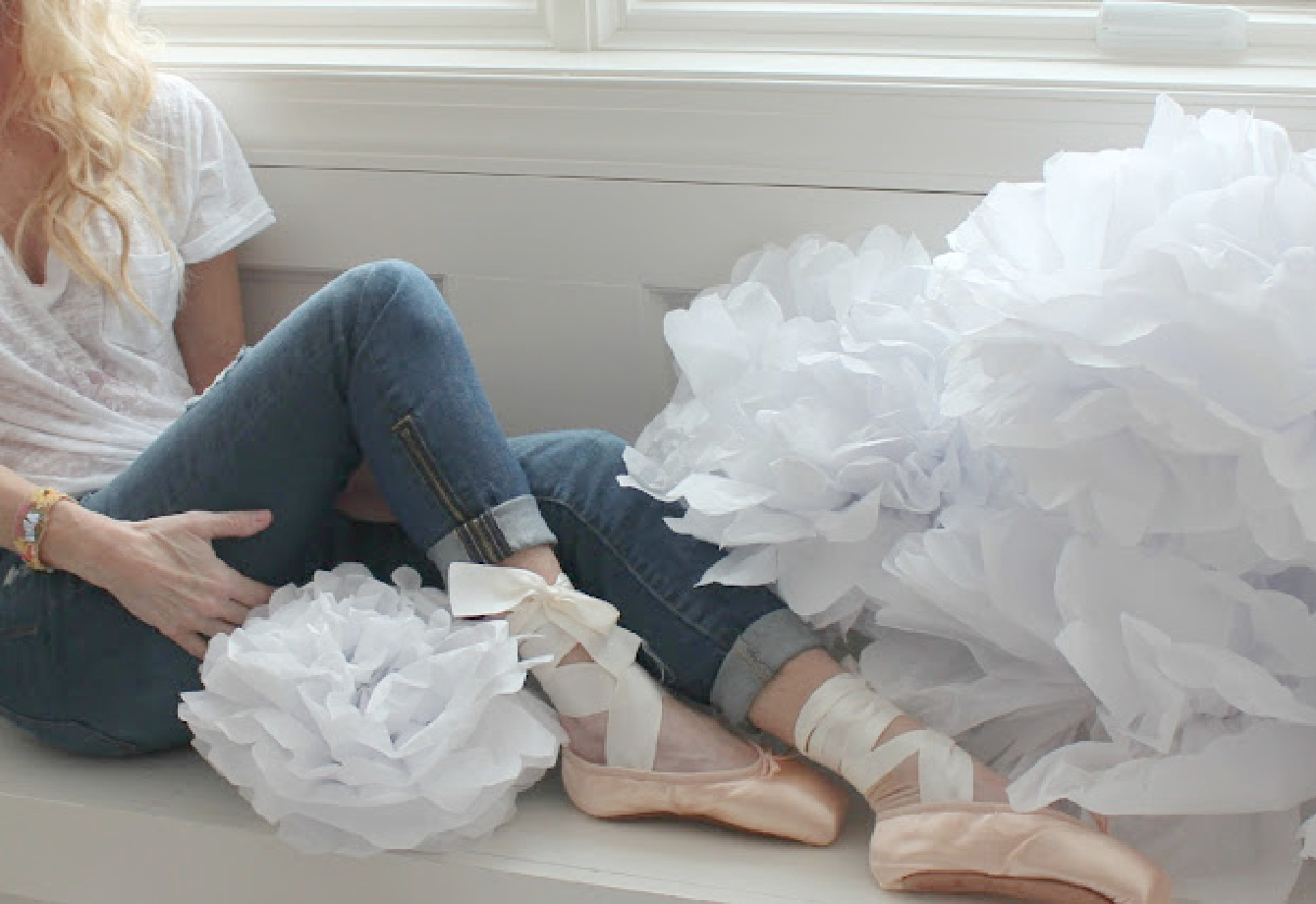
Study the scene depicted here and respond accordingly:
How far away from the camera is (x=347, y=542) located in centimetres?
138

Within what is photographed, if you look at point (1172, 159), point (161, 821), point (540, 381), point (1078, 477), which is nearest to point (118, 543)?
point (161, 821)

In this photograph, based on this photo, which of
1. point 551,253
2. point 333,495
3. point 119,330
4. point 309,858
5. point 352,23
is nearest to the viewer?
point 309,858

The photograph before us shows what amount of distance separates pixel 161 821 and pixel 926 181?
88cm

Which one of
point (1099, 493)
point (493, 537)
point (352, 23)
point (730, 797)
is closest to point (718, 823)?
point (730, 797)

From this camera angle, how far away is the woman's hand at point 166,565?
1195 mm

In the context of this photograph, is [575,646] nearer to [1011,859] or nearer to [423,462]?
[423,462]

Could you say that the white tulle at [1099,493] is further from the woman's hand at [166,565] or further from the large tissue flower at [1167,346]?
the woman's hand at [166,565]

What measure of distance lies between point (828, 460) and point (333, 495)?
0.44m

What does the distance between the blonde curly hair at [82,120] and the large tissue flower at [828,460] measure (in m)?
0.55

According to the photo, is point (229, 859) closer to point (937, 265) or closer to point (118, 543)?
point (118, 543)

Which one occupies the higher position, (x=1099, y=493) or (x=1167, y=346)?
(x=1167, y=346)

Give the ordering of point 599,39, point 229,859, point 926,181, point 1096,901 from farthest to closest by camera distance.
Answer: point 599,39 → point 926,181 → point 229,859 → point 1096,901

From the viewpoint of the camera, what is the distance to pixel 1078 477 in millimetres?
1051

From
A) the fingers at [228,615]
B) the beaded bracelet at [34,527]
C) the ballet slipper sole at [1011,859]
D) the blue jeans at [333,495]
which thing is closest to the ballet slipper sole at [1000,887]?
the ballet slipper sole at [1011,859]
